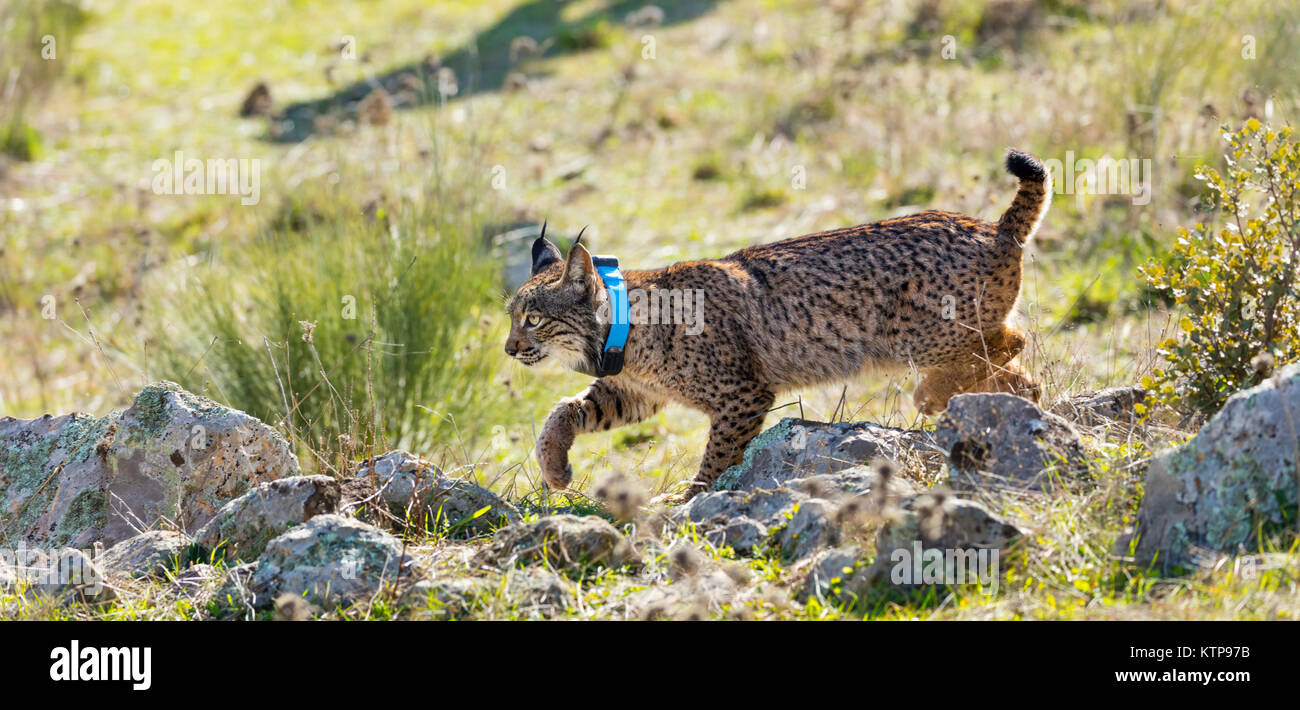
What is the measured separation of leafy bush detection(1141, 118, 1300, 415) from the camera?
4.78m

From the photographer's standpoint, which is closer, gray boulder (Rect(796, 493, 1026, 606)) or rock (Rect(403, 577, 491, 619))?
gray boulder (Rect(796, 493, 1026, 606))

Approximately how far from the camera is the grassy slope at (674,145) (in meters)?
8.65

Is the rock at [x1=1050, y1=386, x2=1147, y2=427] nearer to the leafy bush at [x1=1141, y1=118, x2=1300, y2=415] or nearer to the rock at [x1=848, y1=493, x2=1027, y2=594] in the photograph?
the leafy bush at [x1=1141, y1=118, x2=1300, y2=415]

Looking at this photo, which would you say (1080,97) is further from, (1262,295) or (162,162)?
(162,162)

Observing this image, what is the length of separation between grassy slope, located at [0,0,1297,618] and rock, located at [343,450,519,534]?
4.68 ft

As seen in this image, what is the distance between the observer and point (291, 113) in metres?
14.0

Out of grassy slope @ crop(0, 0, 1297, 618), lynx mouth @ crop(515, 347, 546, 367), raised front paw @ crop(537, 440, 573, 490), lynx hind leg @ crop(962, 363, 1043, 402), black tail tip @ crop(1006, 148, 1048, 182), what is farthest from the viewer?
grassy slope @ crop(0, 0, 1297, 618)

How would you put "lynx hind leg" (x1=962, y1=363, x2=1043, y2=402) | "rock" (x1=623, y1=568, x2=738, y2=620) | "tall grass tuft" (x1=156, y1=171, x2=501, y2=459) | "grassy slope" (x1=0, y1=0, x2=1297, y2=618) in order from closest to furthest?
"rock" (x1=623, y1=568, x2=738, y2=620) → "lynx hind leg" (x1=962, y1=363, x2=1043, y2=402) → "tall grass tuft" (x1=156, y1=171, x2=501, y2=459) → "grassy slope" (x1=0, y1=0, x2=1297, y2=618)

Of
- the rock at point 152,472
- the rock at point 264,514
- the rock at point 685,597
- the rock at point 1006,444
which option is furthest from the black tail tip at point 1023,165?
the rock at point 152,472

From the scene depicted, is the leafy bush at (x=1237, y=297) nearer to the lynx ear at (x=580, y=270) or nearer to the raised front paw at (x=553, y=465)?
the lynx ear at (x=580, y=270)

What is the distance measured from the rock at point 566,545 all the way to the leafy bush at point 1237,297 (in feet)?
6.97

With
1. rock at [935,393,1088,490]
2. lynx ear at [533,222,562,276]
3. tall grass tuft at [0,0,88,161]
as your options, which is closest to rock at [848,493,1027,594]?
rock at [935,393,1088,490]

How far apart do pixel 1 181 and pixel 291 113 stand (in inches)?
119
